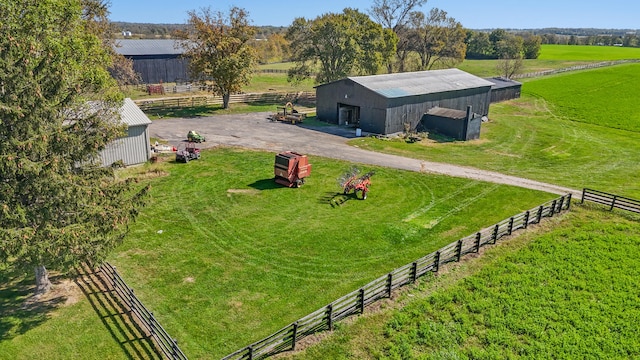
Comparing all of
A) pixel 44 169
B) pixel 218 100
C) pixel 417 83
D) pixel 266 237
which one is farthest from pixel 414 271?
pixel 218 100

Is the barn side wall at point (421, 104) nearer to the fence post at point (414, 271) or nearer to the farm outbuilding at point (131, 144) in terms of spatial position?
the farm outbuilding at point (131, 144)

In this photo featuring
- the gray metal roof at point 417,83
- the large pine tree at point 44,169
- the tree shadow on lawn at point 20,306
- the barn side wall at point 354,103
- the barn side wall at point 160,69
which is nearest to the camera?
the large pine tree at point 44,169

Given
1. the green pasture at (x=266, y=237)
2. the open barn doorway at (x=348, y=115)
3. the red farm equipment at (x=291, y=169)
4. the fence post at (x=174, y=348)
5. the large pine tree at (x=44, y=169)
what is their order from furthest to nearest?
the open barn doorway at (x=348, y=115)
the red farm equipment at (x=291, y=169)
the green pasture at (x=266, y=237)
the large pine tree at (x=44, y=169)
the fence post at (x=174, y=348)

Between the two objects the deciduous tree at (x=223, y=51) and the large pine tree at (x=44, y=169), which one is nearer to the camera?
the large pine tree at (x=44, y=169)

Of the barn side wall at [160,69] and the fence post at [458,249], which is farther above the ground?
A: the barn side wall at [160,69]

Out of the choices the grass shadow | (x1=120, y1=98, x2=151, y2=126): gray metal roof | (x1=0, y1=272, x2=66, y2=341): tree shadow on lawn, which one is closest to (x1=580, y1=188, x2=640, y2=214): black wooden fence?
the grass shadow

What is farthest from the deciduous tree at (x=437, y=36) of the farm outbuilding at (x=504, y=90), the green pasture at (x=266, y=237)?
the green pasture at (x=266, y=237)

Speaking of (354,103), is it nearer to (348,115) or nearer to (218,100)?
(348,115)

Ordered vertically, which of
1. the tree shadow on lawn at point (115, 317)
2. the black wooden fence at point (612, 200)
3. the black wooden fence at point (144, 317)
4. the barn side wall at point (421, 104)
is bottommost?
the tree shadow on lawn at point (115, 317)
